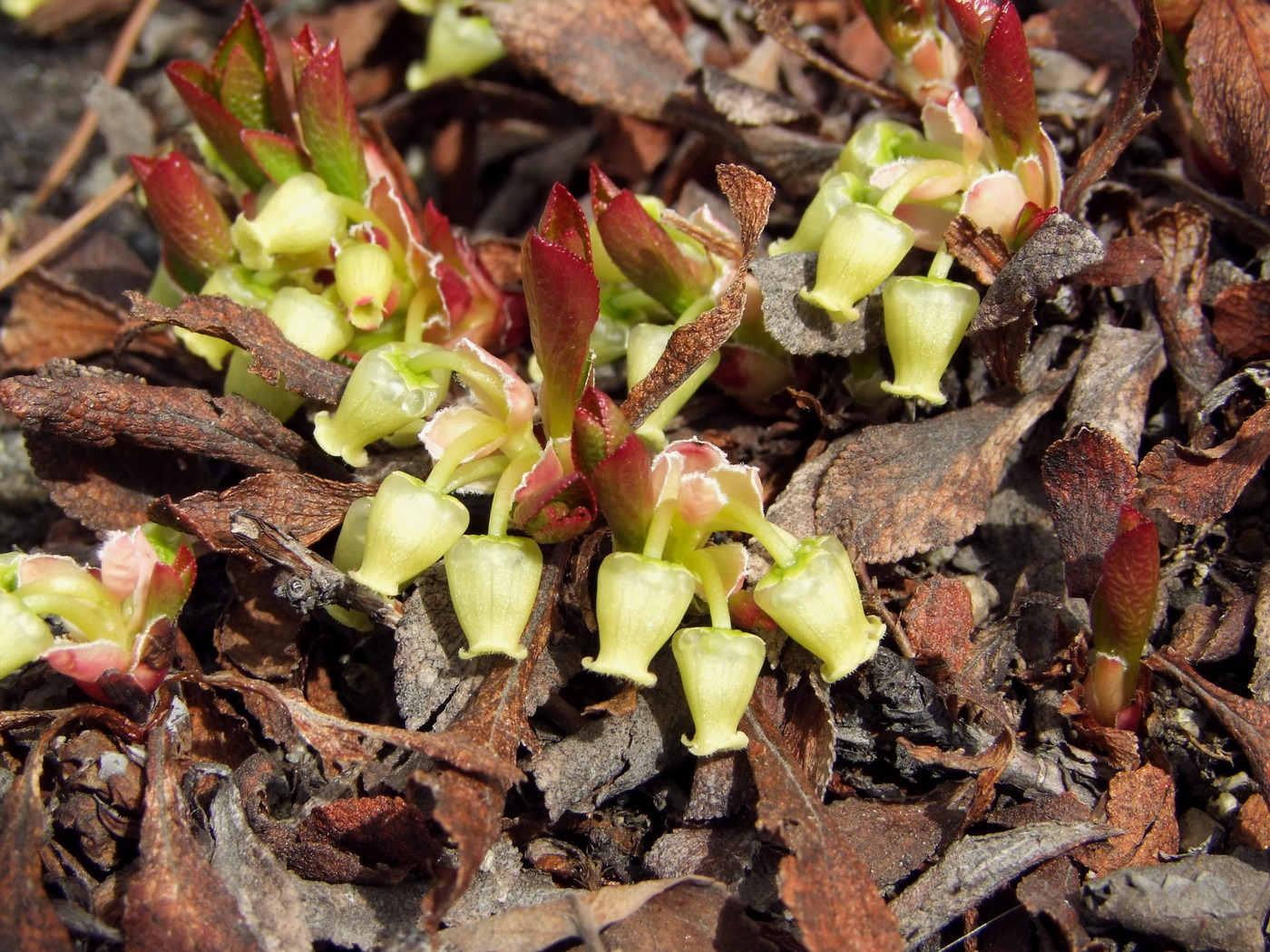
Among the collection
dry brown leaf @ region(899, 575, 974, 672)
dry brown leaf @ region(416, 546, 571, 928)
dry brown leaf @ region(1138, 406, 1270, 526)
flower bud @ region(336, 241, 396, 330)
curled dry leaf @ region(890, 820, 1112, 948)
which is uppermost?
flower bud @ region(336, 241, 396, 330)

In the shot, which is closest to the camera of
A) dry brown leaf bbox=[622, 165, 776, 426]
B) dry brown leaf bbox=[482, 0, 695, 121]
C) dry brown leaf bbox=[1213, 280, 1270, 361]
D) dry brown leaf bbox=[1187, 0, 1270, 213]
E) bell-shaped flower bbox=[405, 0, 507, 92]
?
dry brown leaf bbox=[622, 165, 776, 426]

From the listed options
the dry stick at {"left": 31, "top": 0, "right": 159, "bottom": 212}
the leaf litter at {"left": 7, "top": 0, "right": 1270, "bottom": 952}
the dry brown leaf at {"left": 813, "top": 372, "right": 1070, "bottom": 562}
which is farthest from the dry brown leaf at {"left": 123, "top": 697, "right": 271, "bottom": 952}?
the dry stick at {"left": 31, "top": 0, "right": 159, "bottom": 212}

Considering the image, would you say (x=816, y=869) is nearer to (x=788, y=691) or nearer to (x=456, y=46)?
(x=788, y=691)


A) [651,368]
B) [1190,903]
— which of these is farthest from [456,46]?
[1190,903]

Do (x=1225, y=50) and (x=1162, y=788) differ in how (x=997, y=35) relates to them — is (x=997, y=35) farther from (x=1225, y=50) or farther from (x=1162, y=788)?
(x=1162, y=788)

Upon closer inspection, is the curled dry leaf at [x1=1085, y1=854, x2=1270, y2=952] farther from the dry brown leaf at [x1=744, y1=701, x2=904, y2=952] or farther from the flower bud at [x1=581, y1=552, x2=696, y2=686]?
the flower bud at [x1=581, y1=552, x2=696, y2=686]

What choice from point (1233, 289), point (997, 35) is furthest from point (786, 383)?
point (1233, 289)

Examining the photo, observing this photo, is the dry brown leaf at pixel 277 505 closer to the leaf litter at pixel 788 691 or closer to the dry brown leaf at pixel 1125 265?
the leaf litter at pixel 788 691
